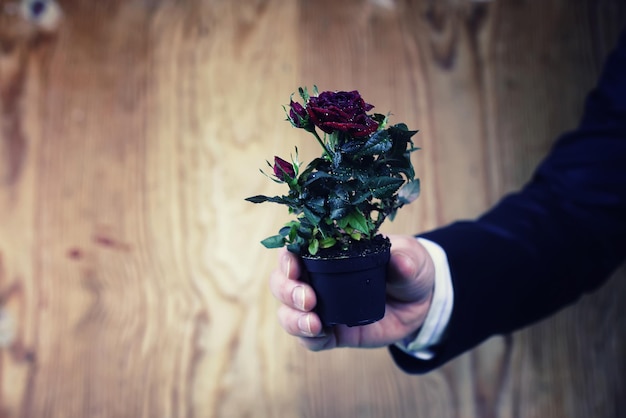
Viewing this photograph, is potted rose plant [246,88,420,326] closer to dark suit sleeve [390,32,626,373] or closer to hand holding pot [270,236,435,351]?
hand holding pot [270,236,435,351]

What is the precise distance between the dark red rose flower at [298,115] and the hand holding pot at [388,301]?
184mm

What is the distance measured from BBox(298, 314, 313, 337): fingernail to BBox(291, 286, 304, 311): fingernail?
0.04 ft

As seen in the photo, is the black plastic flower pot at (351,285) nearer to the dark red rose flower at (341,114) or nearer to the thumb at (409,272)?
the thumb at (409,272)

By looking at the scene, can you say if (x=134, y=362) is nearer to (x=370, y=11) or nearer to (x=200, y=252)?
(x=200, y=252)

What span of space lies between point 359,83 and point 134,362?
0.81 metres

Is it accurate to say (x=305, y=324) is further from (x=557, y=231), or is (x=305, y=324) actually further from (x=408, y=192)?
(x=557, y=231)

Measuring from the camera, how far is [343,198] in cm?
75

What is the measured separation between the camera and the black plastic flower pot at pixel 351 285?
2.51ft

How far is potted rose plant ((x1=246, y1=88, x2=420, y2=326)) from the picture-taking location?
2.43 feet

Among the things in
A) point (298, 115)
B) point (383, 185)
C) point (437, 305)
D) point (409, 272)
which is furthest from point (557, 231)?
point (298, 115)

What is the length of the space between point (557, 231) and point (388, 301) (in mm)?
437

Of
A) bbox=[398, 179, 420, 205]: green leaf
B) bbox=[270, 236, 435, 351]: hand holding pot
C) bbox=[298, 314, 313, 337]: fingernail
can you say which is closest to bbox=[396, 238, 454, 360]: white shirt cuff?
bbox=[270, 236, 435, 351]: hand holding pot

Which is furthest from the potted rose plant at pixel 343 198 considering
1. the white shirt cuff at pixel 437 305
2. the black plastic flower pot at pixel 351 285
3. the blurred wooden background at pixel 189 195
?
the blurred wooden background at pixel 189 195

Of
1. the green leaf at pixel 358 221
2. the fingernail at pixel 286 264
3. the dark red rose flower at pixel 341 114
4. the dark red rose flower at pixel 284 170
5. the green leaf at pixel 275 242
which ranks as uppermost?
the dark red rose flower at pixel 341 114
